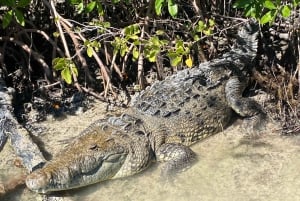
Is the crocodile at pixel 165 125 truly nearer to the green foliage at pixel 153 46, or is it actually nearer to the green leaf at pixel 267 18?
the green foliage at pixel 153 46

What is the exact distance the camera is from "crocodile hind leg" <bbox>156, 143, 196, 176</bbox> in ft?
15.3

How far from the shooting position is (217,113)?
5184 millimetres

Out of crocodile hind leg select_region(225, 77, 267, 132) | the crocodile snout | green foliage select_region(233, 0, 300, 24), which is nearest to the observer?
the crocodile snout

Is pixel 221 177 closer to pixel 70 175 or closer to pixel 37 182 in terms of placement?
pixel 70 175

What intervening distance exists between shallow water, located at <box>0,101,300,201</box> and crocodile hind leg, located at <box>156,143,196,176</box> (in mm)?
58

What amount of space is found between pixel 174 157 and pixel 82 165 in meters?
0.78

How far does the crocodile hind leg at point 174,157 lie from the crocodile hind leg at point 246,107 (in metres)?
0.68

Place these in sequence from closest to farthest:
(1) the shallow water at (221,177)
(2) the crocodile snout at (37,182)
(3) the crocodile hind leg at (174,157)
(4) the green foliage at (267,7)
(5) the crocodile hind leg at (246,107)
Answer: (2) the crocodile snout at (37,182), (4) the green foliage at (267,7), (1) the shallow water at (221,177), (3) the crocodile hind leg at (174,157), (5) the crocodile hind leg at (246,107)

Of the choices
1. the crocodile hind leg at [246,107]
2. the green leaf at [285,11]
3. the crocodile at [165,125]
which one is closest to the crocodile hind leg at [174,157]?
the crocodile at [165,125]

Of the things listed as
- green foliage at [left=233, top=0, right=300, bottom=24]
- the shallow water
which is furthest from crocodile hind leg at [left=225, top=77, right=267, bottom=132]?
green foliage at [left=233, top=0, right=300, bottom=24]

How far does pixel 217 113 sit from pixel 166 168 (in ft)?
2.63

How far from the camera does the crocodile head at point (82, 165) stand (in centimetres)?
421

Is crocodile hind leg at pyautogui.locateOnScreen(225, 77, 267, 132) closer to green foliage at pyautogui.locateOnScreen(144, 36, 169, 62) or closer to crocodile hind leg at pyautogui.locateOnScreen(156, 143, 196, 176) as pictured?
crocodile hind leg at pyautogui.locateOnScreen(156, 143, 196, 176)

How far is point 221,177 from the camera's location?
4578 millimetres
